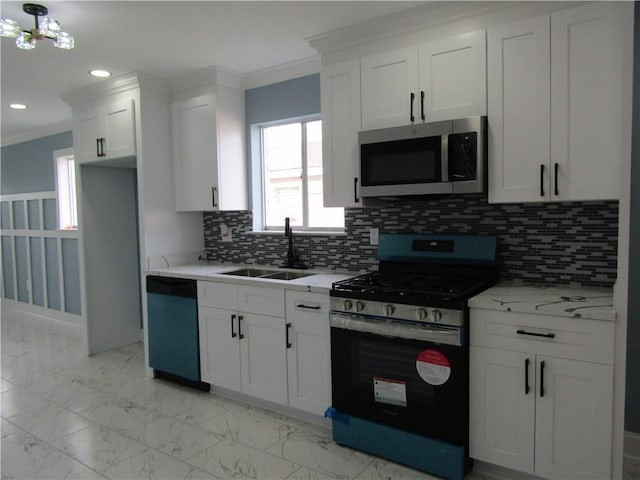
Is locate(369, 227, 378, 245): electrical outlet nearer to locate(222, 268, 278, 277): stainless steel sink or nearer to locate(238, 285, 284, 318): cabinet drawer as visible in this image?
locate(238, 285, 284, 318): cabinet drawer

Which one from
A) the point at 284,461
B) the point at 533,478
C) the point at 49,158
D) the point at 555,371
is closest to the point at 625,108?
the point at 555,371

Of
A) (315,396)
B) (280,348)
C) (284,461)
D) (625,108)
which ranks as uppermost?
(625,108)

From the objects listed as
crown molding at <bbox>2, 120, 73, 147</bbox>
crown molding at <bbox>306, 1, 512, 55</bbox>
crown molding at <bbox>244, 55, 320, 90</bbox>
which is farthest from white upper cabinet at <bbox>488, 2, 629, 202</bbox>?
crown molding at <bbox>2, 120, 73, 147</bbox>

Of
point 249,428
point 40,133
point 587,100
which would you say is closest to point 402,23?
point 587,100

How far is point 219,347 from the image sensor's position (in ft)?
10.7

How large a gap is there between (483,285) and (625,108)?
3.42 ft

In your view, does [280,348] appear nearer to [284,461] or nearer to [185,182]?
[284,461]

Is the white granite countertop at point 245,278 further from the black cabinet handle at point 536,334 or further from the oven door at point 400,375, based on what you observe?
the black cabinet handle at point 536,334

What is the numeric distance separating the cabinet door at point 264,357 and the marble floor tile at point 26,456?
1.15 m

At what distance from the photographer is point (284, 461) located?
2.46 meters

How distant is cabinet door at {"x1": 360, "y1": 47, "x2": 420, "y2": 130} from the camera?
8.50 ft

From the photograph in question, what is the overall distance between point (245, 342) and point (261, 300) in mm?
338

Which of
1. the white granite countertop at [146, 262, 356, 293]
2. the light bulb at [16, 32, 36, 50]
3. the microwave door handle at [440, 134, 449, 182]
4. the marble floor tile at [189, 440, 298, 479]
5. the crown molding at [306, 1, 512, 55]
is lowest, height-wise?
the marble floor tile at [189, 440, 298, 479]

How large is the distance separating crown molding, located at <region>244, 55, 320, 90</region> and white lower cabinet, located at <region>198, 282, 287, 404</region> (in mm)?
1661
